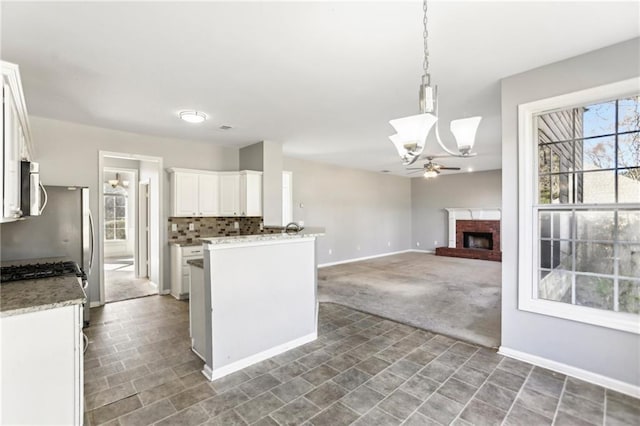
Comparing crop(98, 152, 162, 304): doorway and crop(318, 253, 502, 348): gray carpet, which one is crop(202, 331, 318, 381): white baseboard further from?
crop(98, 152, 162, 304): doorway

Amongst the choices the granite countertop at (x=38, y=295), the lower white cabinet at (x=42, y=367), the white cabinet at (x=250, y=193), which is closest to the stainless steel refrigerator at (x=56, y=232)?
the granite countertop at (x=38, y=295)

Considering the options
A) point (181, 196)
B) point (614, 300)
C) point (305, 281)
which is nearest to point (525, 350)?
point (614, 300)

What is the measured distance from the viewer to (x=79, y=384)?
1.69 metres

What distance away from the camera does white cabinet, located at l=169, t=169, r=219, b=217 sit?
16.2 feet

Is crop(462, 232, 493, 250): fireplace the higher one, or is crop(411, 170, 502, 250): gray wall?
crop(411, 170, 502, 250): gray wall

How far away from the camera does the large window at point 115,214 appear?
903 centimetres

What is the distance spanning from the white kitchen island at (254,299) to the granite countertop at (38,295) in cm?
90

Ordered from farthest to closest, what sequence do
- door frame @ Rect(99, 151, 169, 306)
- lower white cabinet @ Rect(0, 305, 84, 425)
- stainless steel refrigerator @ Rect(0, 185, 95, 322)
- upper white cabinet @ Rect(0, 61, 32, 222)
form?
door frame @ Rect(99, 151, 169, 306)
stainless steel refrigerator @ Rect(0, 185, 95, 322)
upper white cabinet @ Rect(0, 61, 32, 222)
lower white cabinet @ Rect(0, 305, 84, 425)

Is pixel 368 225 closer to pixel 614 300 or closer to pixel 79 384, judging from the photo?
pixel 614 300

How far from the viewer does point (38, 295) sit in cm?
174

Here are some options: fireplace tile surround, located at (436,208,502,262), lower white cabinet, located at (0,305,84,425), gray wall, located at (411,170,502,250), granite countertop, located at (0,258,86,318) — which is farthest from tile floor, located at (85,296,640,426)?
gray wall, located at (411,170,502,250)

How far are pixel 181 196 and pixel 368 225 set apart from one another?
220 inches

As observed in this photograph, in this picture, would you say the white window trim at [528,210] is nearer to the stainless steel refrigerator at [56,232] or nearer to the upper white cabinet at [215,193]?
the upper white cabinet at [215,193]

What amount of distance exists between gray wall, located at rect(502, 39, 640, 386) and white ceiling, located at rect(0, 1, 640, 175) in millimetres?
125
